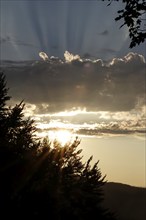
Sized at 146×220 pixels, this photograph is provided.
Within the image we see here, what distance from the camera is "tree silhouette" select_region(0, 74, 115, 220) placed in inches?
1043

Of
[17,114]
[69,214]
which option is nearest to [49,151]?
[69,214]

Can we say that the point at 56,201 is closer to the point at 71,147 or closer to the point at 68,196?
the point at 68,196

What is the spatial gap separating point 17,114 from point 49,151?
1057 cm

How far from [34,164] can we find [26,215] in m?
5.42

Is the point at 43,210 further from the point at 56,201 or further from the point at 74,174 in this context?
the point at 74,174

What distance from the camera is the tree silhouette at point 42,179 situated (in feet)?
86.9

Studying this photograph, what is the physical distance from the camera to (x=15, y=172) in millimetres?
30000

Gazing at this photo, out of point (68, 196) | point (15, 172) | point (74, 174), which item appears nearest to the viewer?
point (15, 172)

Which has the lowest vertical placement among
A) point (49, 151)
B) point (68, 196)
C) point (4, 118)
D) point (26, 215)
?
point (26, 215)

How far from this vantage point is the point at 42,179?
92.8ft

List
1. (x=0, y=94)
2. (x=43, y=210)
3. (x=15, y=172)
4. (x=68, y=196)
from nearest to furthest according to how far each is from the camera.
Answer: (x=43, y=210), (x=15, y=172), (x=68, y=196), (x=0, y=94)

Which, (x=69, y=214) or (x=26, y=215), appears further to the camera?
(x=69, y=214)

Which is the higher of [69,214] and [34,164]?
[34,164]

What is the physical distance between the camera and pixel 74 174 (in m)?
35.7
